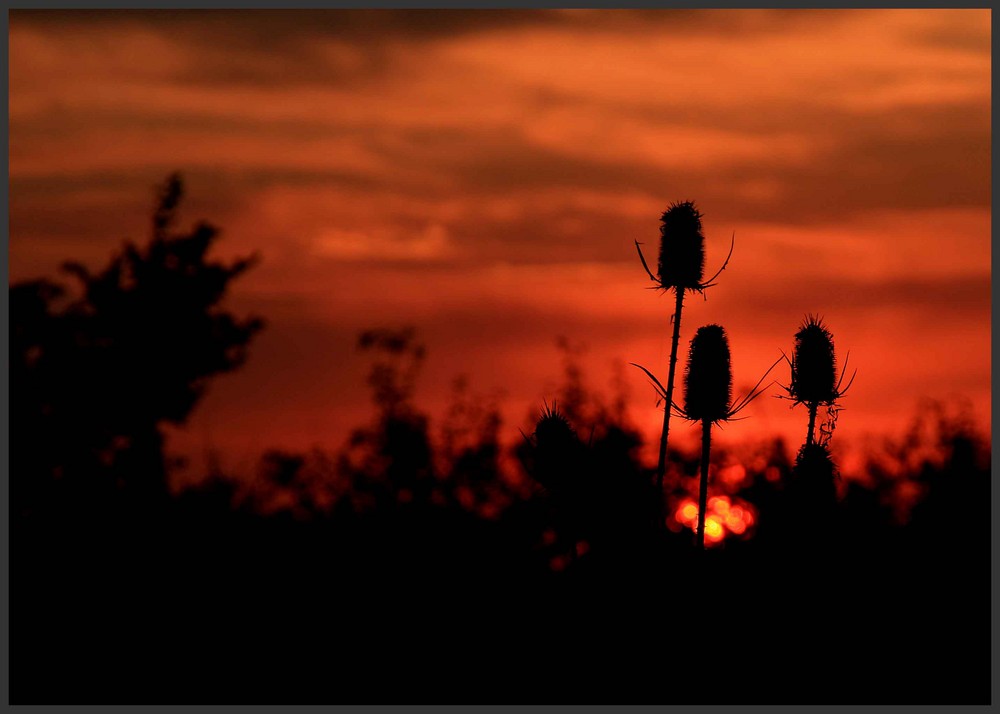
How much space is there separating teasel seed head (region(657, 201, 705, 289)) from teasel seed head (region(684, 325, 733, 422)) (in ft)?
1.66

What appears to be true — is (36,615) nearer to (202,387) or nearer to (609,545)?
(202,387)

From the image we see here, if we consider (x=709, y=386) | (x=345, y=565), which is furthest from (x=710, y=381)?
(x=345, y=565)

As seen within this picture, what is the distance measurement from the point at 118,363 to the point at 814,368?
70.6ft

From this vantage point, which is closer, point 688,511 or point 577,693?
point 577,693

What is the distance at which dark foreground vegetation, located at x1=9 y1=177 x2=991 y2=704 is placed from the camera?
1579 cm

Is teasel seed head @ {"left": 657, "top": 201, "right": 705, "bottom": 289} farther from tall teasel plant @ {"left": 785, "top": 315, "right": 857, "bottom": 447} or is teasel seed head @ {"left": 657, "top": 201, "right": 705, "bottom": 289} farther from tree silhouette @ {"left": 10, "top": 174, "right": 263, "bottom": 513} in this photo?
tree silhouette @ {"left": 10, "top": 174, "right": 263, "bottom": 513}

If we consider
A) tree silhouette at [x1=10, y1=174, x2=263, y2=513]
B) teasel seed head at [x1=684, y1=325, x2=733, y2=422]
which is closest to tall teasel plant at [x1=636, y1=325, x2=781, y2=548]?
teasel seed head at [x1=684, y1=325, x2=733, y2=422]

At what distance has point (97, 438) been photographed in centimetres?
2698

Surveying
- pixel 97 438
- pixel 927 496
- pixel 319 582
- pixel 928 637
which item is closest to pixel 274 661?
pixel 319 582

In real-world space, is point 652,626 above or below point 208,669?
above

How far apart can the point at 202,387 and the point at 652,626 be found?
2127 cm

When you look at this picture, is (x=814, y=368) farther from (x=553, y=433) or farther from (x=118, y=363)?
(x=118, y=363)

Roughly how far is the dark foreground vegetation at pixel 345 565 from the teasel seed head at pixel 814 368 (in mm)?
1718

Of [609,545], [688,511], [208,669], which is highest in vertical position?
[609,545]
